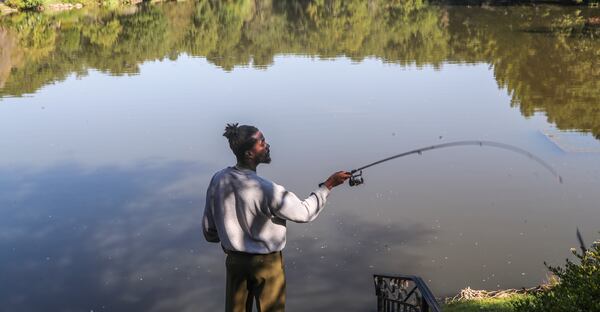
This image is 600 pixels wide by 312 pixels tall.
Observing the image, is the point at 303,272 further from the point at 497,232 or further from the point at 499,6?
the point at 499,6

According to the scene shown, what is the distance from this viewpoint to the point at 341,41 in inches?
1724

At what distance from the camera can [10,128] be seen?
63.6 feet

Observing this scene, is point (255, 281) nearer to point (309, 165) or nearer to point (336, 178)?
point (336, 178)

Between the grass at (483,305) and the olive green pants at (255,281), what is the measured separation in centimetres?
409

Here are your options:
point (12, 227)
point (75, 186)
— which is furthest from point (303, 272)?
point (75, 186)

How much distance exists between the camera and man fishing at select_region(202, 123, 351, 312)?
4047 millimetres

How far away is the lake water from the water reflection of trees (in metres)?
0.25

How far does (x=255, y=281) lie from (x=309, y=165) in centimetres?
1079

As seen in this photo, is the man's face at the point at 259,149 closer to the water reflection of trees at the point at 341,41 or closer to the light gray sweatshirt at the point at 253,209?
the light gray sweatshirt at the point at 253,209

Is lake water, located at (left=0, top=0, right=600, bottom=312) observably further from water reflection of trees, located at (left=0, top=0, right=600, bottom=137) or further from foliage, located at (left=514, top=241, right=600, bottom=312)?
foliage, located at (left=514, top=241, right=600, bottom=312)

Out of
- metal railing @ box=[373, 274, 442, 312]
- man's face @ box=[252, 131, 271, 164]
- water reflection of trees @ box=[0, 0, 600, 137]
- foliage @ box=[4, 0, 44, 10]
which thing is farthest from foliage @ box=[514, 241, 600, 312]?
foliage @ box=[4, 0, 44, 10]

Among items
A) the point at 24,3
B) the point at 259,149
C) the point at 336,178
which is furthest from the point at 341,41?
the point at 259,149

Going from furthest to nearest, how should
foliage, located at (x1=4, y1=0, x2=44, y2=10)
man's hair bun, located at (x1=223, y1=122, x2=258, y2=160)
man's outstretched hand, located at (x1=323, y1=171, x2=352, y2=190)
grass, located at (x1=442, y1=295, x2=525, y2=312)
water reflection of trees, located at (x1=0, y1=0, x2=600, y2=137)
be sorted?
foliage, located at (x1=4, y1=0, x2=44, y2=10), water reflection of trees, located at (x1=0, y1=0, x2=600, y2=137), grass, located at (x1=442, y1=295, x2=525, y2=312), man's outstretched hand, located at (x1=323, y1=171, x2=352, y2=190), man's hair bun, located at (x1=223, y1=122, x2=258, y2=160)

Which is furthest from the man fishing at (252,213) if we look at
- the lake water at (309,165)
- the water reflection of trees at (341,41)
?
the water reflection of trees at (341,41)
